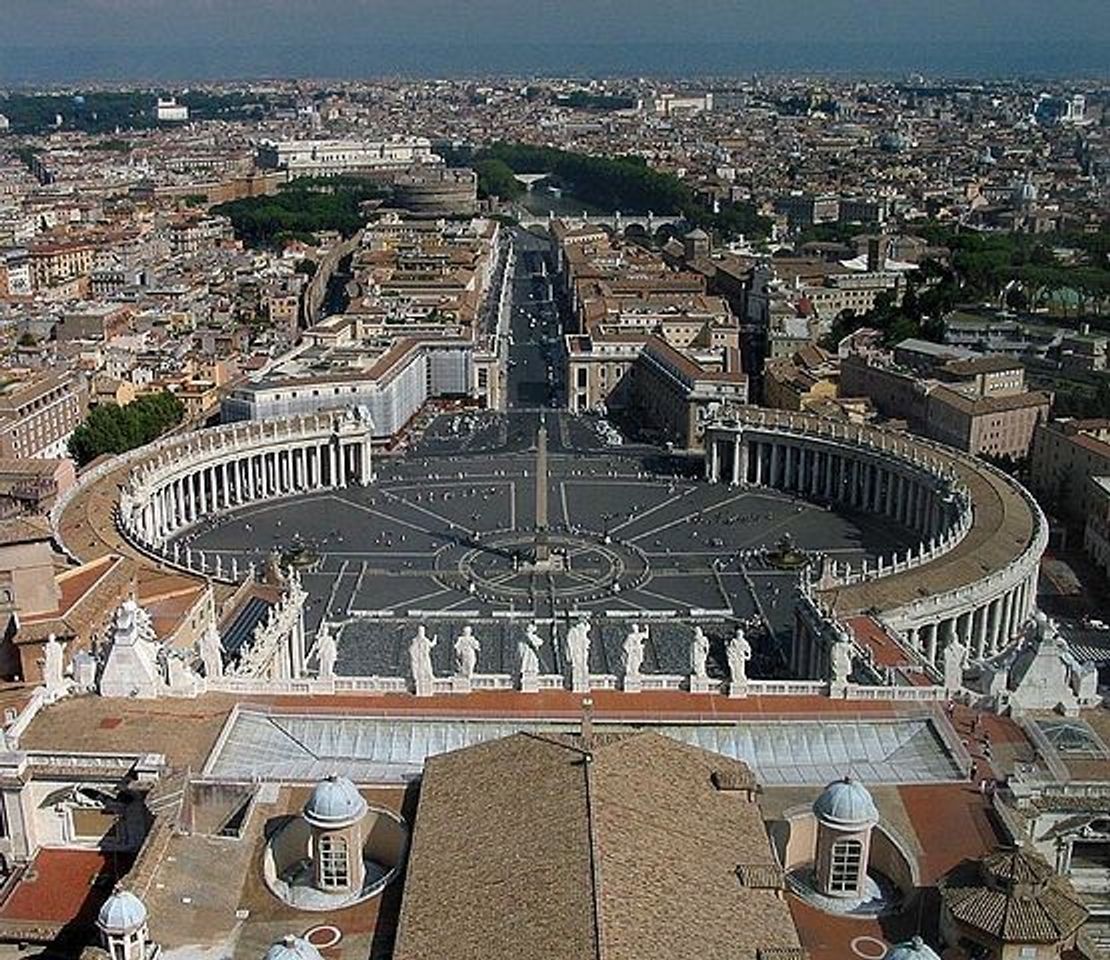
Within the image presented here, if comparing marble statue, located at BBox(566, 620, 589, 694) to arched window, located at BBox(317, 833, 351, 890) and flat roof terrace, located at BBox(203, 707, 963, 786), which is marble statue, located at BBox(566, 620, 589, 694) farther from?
arched window, located at BBox(317, 833, 351, 890)

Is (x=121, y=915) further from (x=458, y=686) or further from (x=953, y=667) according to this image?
(x=953, y=667)

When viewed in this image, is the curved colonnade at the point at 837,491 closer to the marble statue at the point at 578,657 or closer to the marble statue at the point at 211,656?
the marble statue at the point at 578,657

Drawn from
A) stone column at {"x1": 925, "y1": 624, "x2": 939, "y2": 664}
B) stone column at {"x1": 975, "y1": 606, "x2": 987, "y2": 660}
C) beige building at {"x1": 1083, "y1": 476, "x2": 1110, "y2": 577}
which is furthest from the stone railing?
beige building at {"x1": 1083, "y1": 476, "x2": 1110, "y2": 577}

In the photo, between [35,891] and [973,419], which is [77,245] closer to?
[973,419]

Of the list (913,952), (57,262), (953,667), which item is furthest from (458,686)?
(57,262)

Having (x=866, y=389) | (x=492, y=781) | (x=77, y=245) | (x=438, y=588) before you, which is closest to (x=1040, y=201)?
(x=866, y=389)

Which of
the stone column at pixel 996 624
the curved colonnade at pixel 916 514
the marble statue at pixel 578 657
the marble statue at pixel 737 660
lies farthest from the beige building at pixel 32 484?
the stone column at pixel 996 624
